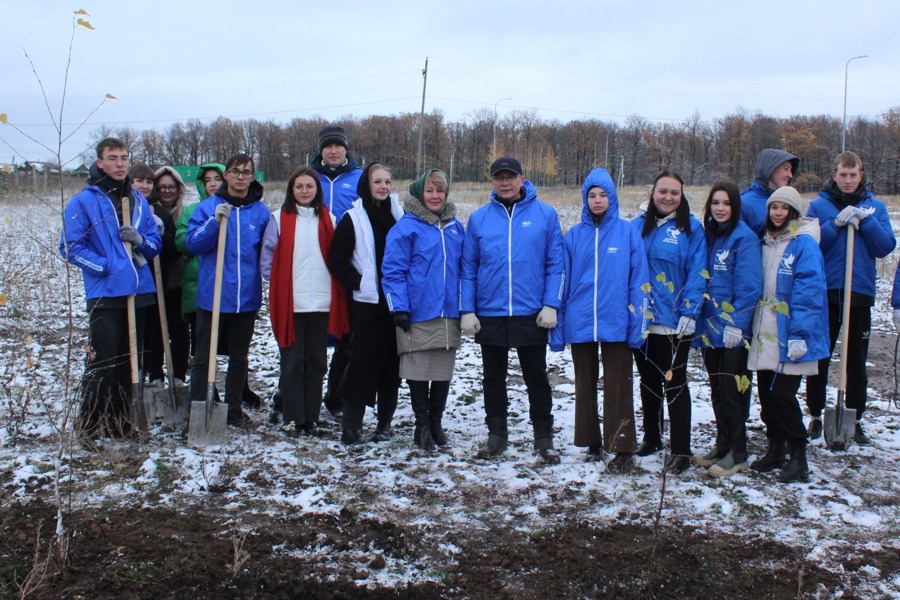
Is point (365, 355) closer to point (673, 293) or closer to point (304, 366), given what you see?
point (304, 366)

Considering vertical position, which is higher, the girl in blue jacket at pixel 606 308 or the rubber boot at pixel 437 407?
the girl in blue jacket at pixel 606 308

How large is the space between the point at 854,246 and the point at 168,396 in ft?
17.0

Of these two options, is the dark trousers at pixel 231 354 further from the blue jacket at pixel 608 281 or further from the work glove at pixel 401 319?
the blue jacket at pixel 608 281

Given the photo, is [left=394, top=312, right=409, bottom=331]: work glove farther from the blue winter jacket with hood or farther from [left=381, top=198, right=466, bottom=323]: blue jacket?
the blue winter jacket with hood

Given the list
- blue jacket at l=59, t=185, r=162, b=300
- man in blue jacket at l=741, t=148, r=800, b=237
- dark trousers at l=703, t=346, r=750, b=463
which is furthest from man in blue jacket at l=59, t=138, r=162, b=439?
man in blue jacket at l=741, t=148, r=800, b=237

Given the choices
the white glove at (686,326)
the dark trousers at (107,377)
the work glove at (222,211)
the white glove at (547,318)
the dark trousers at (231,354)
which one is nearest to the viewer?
the white glove at (686,326)

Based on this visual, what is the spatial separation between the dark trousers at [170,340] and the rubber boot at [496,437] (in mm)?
2725

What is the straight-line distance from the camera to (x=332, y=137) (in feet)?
17.8

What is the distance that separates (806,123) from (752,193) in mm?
69170

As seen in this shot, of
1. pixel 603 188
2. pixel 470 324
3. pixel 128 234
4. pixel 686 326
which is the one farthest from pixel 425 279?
pixel 128 234

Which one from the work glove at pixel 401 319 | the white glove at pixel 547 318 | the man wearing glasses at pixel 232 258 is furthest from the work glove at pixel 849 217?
the man wearing glasses at pixel 232 258

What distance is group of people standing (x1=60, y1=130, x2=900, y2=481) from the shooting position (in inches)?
169

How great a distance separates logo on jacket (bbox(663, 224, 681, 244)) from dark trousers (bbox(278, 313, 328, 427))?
7.99 feet

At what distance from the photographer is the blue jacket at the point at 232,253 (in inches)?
195
